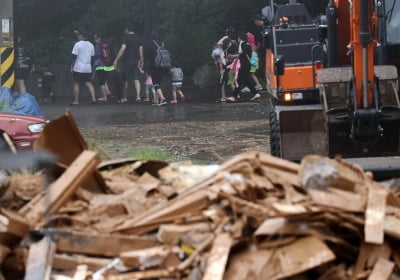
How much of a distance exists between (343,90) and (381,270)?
6.41 m

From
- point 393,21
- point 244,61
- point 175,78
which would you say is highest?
point 393,21

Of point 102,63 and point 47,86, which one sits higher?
point 102,63

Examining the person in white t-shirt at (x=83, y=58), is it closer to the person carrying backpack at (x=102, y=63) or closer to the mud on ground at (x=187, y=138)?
the person carrying backpack at (x=102, y=63)

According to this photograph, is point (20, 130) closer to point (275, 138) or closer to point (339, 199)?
point (275, 138)

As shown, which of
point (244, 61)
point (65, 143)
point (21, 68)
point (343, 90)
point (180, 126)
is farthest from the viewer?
point (21, 68)

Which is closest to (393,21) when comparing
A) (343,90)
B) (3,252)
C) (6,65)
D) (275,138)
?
(343,90)

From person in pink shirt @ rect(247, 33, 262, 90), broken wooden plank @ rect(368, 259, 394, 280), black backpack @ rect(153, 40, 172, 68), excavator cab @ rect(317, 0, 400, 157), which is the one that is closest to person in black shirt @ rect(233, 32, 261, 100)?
person in pink shirt @ rect(247, 33, 262, 90)

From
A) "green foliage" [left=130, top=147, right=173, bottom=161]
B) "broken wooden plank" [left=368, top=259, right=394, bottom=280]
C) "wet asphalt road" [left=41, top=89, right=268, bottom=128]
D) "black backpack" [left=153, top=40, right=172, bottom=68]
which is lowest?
"wet asphalt road" [left=41, top=89, right=268, bottom=128]

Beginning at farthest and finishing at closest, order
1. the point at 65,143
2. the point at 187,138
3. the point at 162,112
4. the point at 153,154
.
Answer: the point at 162,112 → the point at 187,138 → the point at 153,154 → the point at 65,143

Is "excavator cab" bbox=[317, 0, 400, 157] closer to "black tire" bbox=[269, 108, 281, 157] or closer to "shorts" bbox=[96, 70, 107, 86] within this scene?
"black tire" bbox=[269, 108, 281, 157]

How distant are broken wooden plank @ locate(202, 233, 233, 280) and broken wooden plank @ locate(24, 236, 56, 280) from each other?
0.80m

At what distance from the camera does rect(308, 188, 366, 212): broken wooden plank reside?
4586 millimetres

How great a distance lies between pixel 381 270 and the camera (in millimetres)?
4621

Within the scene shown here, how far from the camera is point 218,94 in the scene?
98.9 ft
